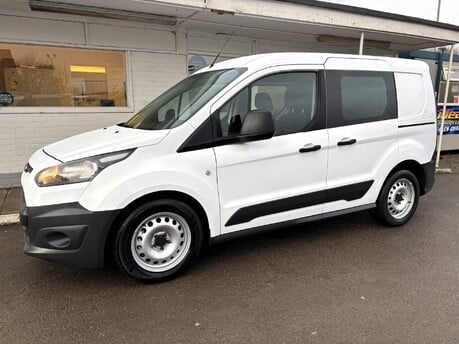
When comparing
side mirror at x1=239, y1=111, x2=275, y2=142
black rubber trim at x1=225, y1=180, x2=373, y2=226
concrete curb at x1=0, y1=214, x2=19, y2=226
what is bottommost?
concrete curb at x1=0, y1=214, x2=19, y2=226

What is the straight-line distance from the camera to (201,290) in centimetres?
310

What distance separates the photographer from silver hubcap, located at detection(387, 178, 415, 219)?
14.6ft

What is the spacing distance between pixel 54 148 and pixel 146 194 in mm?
1098

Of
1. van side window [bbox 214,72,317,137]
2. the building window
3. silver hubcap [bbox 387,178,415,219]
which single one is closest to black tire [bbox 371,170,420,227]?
silver hubcap [bbox 387,178,415,219]

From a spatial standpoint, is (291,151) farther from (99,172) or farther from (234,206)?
(99,172)

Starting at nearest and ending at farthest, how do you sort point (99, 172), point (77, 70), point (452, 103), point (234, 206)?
point (99, 172) → point (234, 206) → point (77, 70) → point (452, 103)

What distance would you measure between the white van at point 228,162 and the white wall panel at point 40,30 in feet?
10.6

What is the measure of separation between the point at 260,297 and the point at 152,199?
3.98ft

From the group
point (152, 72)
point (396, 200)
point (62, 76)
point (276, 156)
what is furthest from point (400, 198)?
point (62, 76)

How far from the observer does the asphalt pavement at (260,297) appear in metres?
2.54

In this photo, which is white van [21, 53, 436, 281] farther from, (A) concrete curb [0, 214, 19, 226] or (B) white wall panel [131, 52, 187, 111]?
(B) white wall panel [131, 52, 187, 111]

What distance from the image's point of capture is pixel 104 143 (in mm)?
3104

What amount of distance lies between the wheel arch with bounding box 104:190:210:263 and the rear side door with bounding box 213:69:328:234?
0.18 meters

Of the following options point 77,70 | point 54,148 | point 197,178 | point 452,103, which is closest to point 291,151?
point 197,178
